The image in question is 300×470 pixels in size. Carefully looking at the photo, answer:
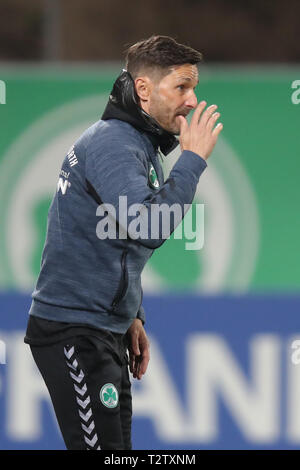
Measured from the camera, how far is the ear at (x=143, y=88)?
286 cm

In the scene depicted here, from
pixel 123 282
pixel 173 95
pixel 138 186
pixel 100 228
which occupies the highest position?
pixel 173 95

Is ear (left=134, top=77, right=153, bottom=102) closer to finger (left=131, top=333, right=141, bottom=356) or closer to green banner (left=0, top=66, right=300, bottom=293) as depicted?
finger (left=131, top=333, right=141, bottom=356)

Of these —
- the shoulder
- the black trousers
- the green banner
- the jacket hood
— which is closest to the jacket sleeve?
the shoulder

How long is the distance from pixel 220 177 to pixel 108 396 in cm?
369

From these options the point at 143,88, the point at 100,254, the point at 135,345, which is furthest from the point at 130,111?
the point at 135,345

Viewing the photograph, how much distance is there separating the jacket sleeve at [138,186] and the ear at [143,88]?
0.66 feet

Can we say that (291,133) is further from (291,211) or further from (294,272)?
(294,272)

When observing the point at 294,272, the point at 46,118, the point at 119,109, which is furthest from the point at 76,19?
the point at 119,109

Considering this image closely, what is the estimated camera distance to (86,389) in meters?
2.81

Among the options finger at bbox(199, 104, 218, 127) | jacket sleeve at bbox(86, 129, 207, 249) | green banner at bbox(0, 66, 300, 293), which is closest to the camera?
jacket sleeve at bbox(86, 129, 207, 249)

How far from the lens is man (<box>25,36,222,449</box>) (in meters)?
2.79

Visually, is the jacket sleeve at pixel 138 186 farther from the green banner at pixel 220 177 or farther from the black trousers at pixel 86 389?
the green banner at pixel 220 177

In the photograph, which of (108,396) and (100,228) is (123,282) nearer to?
(100,228)

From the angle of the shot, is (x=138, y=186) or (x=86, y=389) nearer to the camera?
(x=138, y=186)
